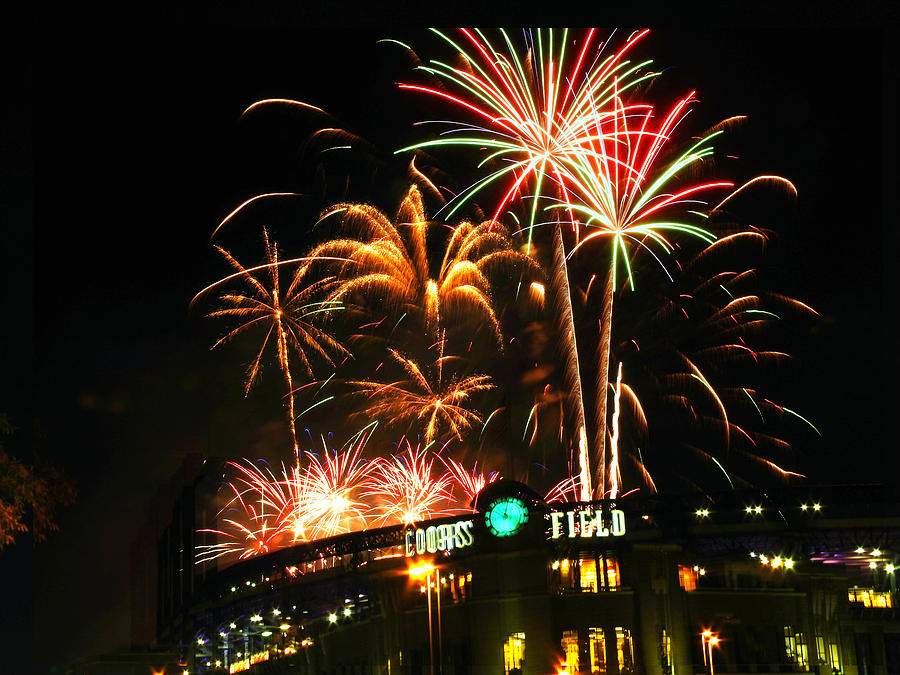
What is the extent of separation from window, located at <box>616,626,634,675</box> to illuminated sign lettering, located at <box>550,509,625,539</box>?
16.3ft

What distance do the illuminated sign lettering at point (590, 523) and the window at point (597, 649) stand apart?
4.98 metres

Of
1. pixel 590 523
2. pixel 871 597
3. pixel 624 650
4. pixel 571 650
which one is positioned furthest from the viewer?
pixel 871 597

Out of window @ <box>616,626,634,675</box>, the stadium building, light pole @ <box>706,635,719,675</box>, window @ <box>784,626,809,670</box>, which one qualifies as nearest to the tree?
the stadium building

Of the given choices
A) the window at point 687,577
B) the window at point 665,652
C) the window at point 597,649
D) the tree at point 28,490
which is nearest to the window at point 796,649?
the window at point 687,577

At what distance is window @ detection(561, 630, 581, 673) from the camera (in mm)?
42688

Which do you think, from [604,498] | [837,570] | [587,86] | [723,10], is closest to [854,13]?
[723,10]

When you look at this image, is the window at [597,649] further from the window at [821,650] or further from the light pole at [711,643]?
the window at [821,650]

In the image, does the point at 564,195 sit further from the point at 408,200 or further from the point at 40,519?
the point at 40,519

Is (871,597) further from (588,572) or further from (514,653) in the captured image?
(514,653)

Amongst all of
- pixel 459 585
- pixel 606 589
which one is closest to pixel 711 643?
pixel 606 589

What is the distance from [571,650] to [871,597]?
23.5 metres

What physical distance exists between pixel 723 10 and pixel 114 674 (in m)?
34.1

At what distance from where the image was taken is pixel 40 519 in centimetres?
1527

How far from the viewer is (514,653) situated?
40.9m
